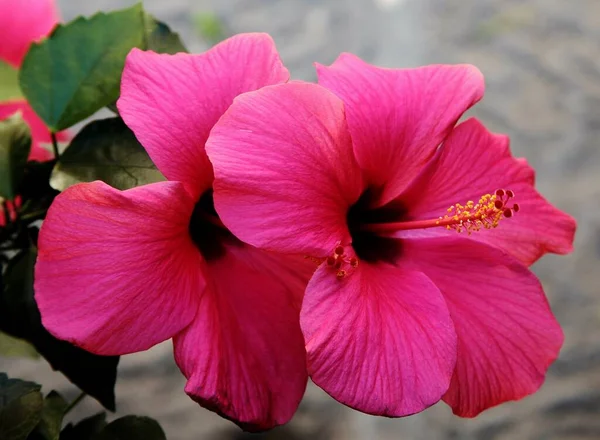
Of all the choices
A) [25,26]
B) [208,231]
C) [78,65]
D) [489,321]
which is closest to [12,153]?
[78,65]

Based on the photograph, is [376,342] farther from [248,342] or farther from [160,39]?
[160,39]

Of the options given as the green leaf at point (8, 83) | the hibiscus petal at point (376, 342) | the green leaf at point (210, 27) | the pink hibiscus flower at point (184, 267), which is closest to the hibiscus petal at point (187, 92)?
the pink hibiscus flower at point (184, 267)

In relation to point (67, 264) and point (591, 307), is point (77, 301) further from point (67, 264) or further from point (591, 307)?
point (591, 307)

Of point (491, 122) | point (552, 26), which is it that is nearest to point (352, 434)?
point (491, 122)

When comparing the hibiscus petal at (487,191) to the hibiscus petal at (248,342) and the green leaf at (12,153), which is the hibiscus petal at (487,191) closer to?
the hibiscus petal at (248,342)

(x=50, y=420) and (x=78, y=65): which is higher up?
(x=78, y=65)

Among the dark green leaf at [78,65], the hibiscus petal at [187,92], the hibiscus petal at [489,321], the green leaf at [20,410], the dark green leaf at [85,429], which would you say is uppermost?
the hibiscus petal at [187,92]
